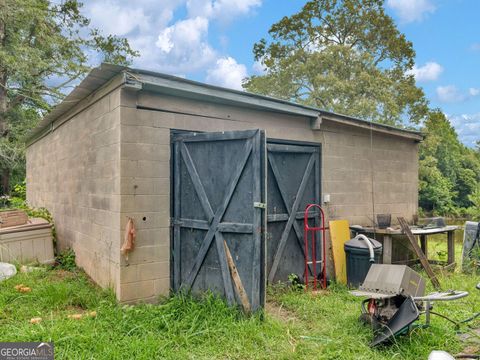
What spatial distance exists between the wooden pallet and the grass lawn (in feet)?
4.90

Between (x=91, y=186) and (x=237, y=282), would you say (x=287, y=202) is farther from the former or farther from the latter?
(x=91, y=186)

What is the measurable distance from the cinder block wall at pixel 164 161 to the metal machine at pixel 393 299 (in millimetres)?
2336

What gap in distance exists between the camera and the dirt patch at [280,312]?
163 inches

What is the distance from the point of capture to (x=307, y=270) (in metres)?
5.46

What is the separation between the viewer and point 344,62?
17.5 m

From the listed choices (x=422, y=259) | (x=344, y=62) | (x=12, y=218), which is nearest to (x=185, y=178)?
(x=12, y=218)

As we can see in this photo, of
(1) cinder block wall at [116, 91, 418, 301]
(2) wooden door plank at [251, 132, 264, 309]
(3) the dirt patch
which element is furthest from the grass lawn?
(1) cinder block wall at [116, 91, 418, 301]

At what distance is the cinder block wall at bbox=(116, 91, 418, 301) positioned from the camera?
4.11m

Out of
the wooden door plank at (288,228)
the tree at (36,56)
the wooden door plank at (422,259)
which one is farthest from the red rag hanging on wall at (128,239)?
the tree at (36,56)

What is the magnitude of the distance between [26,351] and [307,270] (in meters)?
3.78

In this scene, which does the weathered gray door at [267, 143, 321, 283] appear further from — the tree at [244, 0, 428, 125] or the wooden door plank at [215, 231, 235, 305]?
the tree at [244, 0, 428, 125]

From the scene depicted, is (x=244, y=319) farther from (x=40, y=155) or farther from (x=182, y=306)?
(x=40, y=155)

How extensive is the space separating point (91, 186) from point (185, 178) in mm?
1584

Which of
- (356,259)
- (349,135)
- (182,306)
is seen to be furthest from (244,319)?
(349,135)
